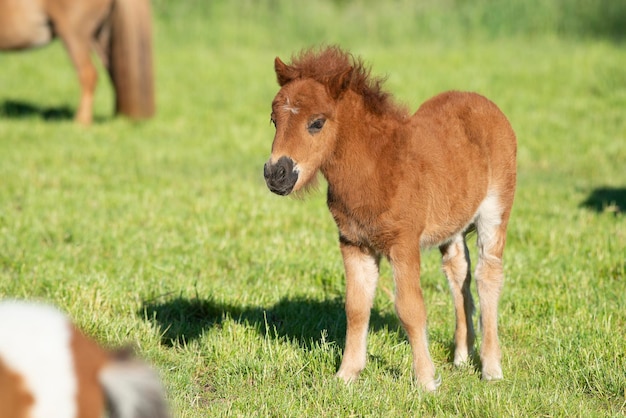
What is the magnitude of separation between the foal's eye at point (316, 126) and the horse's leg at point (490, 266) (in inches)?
45.4

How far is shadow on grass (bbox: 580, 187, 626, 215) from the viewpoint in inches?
307

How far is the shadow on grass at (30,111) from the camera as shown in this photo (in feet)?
38.5

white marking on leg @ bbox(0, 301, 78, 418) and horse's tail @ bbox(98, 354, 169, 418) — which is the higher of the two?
white marking on leg @ bbox(0, 301, 78, 418)

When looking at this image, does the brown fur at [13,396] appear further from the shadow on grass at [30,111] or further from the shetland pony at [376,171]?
the shadow on grass at [30,111]

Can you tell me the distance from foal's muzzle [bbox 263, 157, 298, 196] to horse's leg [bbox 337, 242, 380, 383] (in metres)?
0.60

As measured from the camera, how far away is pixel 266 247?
646 centimetres

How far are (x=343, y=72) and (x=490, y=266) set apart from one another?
143 centimetres

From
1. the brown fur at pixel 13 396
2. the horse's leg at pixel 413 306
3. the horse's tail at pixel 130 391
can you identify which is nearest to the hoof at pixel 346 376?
the horse's leg at pixel 413 306

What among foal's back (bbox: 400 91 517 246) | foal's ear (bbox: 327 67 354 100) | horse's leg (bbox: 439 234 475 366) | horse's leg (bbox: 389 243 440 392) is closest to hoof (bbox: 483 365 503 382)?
horse's leg (bbox: 439 234 475 366)

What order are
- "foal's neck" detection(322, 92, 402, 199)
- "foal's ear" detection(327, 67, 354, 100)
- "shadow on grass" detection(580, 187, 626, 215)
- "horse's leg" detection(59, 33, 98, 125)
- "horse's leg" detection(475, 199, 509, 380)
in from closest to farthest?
1. "foal's ear" detection(327, 67, 354, 100)
2. "foal's neck" detection(322, 92, 402, 199)
3. "horse's leg" detection(475, 199, 509, 380)
4. "shadow on grass" detection(580, 187, 626, 215)
5. "horse's leg" detection(59, 33, 98, 125)

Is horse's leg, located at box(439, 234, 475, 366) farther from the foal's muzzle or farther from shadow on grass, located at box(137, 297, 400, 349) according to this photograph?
the foal's muzzle

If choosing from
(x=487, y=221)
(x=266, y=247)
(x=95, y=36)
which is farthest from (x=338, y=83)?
(x=95, y=36)

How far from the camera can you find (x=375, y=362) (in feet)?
15.0

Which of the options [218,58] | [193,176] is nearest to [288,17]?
[218,58]
